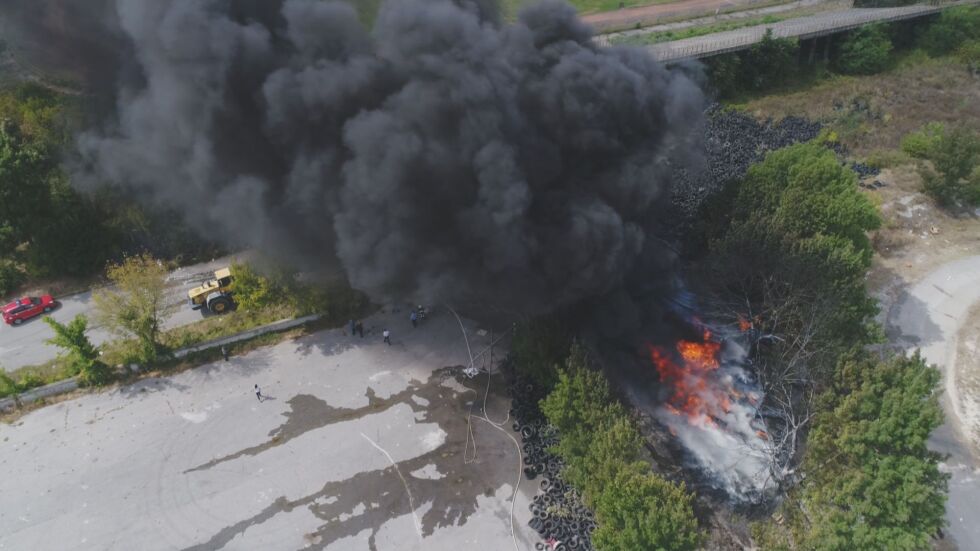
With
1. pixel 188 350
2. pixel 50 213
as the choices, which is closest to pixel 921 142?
pixel 188 350

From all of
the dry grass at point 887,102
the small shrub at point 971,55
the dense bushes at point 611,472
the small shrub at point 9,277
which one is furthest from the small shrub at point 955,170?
the small shrub at point 9,277

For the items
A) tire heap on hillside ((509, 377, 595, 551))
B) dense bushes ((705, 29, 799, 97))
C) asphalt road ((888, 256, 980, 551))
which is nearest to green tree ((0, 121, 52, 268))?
tire heap on hillside ((509, 377, 595, 551))

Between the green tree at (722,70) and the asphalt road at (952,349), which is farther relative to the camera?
the green tree at (722,70)

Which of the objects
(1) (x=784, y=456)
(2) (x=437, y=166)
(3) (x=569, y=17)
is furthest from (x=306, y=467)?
(3) (x=569, y=17)

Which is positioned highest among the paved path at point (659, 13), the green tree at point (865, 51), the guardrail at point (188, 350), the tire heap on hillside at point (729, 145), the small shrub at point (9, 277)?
the paved path at point (659, 13)

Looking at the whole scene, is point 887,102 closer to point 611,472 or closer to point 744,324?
point 744,324

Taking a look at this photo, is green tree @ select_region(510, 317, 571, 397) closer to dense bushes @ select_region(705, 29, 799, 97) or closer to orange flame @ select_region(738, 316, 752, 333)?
orange flame @ select_region(738, 316, 752, 333)

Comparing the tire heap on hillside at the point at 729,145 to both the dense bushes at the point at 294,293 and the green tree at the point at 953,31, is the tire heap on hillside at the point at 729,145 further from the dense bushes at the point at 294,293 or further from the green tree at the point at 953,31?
the green tree at the point at 953,31

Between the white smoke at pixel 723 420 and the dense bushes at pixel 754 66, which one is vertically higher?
the dense bushes at pixel 754 66
